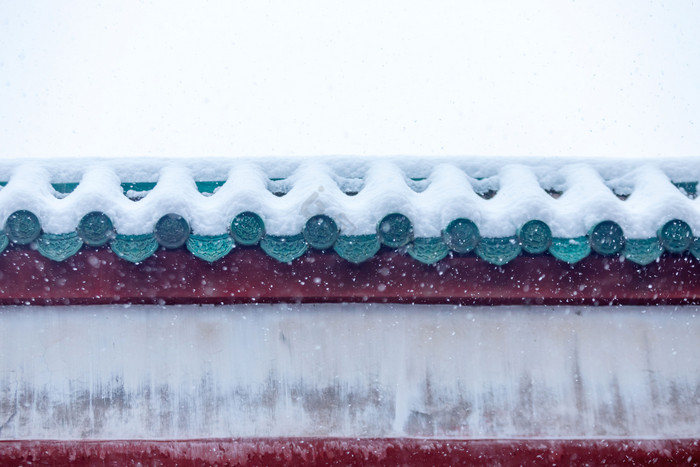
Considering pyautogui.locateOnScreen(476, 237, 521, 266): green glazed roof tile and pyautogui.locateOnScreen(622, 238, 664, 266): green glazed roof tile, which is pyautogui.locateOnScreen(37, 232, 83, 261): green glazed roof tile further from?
pyautogui.locateOnScreen(622, 238, 664, 266): green glazed roof tile

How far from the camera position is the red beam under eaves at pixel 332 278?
1.95 meters

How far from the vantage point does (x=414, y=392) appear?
7.06 feet

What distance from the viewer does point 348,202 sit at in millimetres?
1867

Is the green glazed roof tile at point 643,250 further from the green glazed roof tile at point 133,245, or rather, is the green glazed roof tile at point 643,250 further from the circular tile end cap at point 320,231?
the green glazed roof tile at point 133,245

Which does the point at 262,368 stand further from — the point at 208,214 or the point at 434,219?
the point at 434,219

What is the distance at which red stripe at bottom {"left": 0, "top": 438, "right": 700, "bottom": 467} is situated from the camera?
6.89ft

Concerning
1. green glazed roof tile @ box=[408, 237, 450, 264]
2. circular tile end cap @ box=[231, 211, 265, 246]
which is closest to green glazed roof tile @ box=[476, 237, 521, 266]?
green glazed roof tile @ box=[408, 237, 450, 264]

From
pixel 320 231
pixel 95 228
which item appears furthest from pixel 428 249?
pixel 95 228

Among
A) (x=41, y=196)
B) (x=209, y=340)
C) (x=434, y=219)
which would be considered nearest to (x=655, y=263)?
(x=434, y=219)

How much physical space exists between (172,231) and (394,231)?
2.08 feet

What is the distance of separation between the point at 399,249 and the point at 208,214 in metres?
0.57

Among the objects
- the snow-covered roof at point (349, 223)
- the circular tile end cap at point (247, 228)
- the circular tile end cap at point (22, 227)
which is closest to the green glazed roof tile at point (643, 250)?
the snow-covered roof at point (349, 223)

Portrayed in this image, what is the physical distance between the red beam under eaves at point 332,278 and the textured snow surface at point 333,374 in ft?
0.59

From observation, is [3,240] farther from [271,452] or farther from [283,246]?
[271,452]
